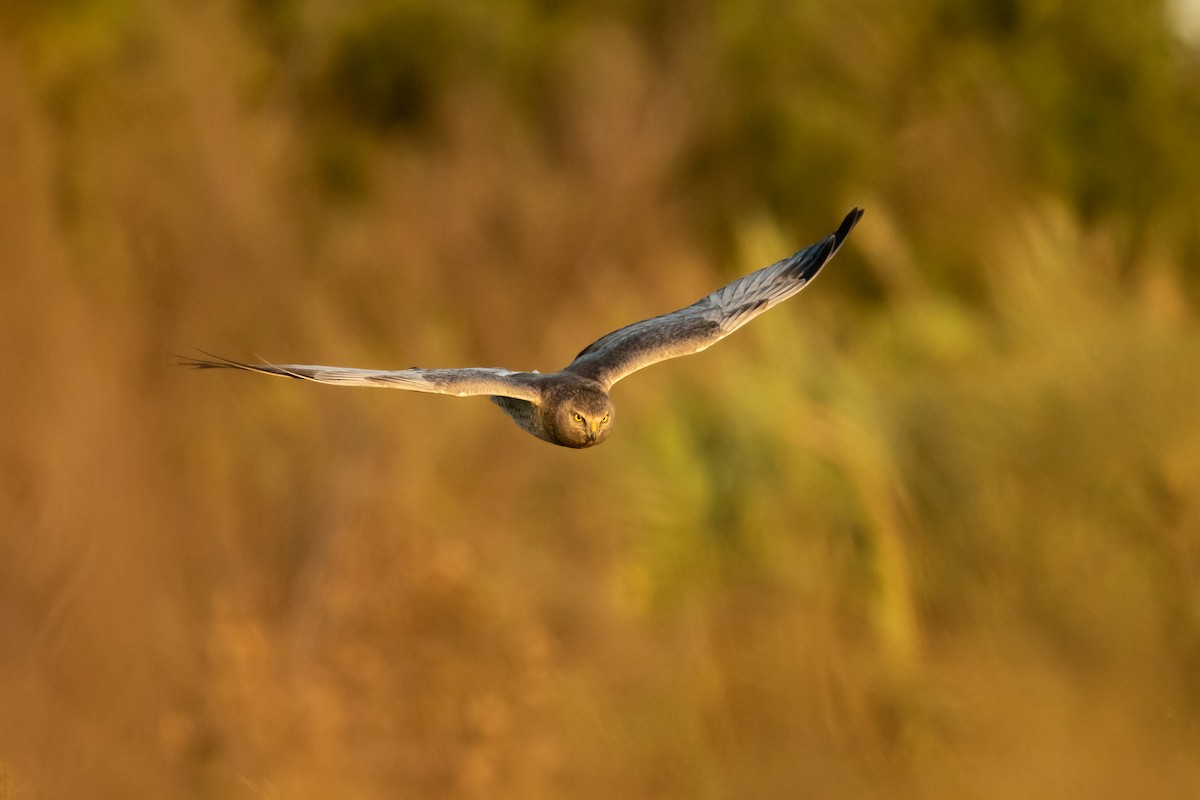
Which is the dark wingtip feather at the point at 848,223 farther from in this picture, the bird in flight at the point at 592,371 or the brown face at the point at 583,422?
the brown face at the point at 583,422

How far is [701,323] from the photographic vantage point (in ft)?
11.4

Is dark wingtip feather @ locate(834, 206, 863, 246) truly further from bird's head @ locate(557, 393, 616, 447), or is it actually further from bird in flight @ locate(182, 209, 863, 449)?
bird's head @ locate(557, 393, 616, 447)

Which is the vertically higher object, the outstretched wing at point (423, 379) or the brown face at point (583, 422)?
the outstretched wing at point (423, 379)

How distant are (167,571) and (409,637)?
A: 0.90 metres

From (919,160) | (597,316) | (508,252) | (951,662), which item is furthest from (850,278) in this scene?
(951,662)

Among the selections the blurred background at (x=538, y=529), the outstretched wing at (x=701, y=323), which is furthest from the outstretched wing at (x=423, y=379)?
the blurred background at (x=538, y=529)

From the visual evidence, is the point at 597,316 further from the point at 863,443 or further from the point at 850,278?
the point at 850,278

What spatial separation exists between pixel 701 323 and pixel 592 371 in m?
0.42

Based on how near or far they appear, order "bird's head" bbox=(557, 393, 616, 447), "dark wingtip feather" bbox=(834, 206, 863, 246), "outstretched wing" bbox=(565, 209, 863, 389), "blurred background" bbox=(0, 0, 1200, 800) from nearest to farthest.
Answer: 1. "bird's head" bbox=(557, 393, 616, 447)
2. "outstretched wing" bbox=(565, 209, 863, 389)
3. "dark wingtip feather" bbox=(834, 206, 863, 246)
4. "blurred background" bbox=(0, 0, 1200, 800)

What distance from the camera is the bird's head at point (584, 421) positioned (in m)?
2.77

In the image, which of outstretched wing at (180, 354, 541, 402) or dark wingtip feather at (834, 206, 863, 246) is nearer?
outstretched wing at (180, 354, 541, 402)

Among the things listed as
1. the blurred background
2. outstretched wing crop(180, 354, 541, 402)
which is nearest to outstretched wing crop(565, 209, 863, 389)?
outstretched wing crop(180, 354, 541, 402)

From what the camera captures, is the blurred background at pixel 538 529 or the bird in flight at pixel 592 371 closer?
the bird in flight at pixel 592 371

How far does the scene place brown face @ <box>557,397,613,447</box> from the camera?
109 inches
